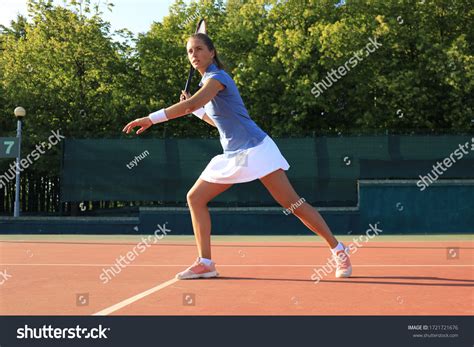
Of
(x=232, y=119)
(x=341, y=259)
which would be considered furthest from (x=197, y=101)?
(x=341, y=259)

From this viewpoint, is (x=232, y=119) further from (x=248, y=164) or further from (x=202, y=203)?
(x=202, y=203)

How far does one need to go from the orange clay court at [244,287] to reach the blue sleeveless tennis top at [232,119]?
1.23 metres

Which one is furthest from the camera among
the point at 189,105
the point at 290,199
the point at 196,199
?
the point at 196,199

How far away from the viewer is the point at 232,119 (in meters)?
5.07

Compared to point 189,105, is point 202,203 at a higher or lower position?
lower

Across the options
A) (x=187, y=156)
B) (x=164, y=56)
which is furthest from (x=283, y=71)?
(x=187, y=156)

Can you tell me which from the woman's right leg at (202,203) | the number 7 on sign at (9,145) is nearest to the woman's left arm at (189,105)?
the woman's right leg at (202,203)

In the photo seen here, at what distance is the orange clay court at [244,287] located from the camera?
385 cm

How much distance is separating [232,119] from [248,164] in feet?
1.43
